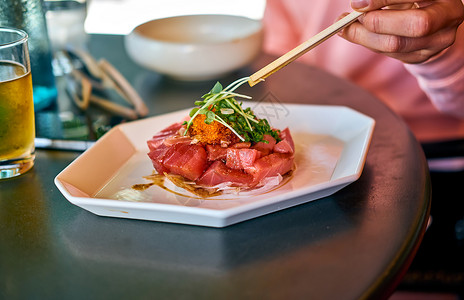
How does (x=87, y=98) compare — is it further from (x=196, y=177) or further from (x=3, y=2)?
(x=196, y=177)

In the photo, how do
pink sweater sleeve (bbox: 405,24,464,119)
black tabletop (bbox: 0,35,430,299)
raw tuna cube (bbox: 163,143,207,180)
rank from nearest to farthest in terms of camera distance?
black tabletop (bbox: 0,35,430,299) < raw tuna cube (bbox: 163,143,207,180) < pink sweater sleeve (bbox: 405,24,464,119)

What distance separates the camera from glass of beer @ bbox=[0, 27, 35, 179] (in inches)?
38.2

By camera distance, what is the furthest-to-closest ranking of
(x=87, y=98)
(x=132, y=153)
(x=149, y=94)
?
(x=149, y=94) → (x=87, y=98) → (x=132, y=153)

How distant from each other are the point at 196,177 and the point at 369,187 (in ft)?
1.04

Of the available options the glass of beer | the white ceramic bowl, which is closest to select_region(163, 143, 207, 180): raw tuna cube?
the glass of beer

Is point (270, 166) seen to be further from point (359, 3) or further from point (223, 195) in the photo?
point (359, 3)

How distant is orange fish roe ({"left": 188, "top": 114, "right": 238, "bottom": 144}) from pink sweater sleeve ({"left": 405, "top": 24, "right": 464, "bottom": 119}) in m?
0.70

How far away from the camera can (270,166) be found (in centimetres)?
92

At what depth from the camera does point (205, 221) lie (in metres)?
0.82

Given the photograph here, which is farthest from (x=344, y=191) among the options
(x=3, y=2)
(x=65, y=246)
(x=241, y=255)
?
(x=3, y=2)

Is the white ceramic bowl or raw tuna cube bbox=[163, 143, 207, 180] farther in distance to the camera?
the white ceramic bowl

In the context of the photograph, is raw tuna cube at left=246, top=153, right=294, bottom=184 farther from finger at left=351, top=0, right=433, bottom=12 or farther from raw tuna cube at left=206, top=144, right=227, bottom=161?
finger at left=351, top=0, right=433, bottom=12

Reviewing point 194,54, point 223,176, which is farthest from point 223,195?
point 194,54

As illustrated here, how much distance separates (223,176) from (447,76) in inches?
34.5
